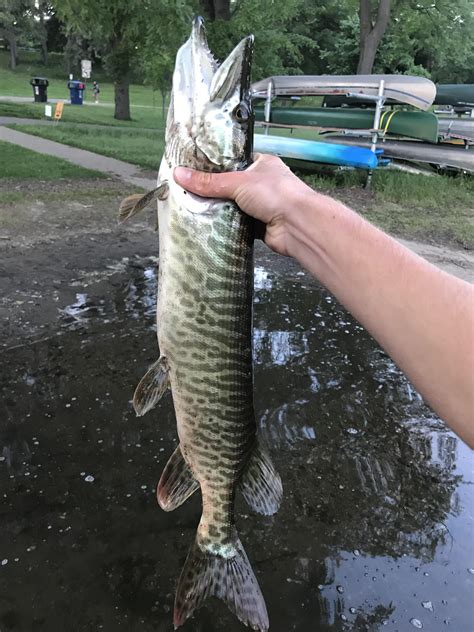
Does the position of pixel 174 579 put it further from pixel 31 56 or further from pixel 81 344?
pixel 31 56

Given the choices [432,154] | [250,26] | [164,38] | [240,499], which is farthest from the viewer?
[432,154]

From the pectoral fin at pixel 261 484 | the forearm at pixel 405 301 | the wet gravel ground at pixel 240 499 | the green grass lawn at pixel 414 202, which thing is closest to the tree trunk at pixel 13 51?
the green grass lawn at pixel 414 202

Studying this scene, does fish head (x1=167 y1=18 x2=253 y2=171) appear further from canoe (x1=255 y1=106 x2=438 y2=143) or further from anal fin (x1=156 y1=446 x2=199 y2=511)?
canoe (x1=255 y1=106 x2=438 y2=143)

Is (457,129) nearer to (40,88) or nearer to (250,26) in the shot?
(250,26)

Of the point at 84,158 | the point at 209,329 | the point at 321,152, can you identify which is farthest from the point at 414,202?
the point at 209,329

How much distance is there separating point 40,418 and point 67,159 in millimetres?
9750

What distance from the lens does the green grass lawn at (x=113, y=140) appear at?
13.4 m

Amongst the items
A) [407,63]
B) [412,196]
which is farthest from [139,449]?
[407,63]

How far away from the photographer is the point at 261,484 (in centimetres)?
215

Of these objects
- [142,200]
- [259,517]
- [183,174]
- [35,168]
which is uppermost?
[183,174]

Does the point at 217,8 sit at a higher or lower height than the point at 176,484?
higher

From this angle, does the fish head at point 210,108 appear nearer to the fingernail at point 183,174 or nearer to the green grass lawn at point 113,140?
the fingernail at point 183,174

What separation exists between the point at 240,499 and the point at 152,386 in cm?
131

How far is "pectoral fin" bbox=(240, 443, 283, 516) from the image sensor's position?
214 centimetres
